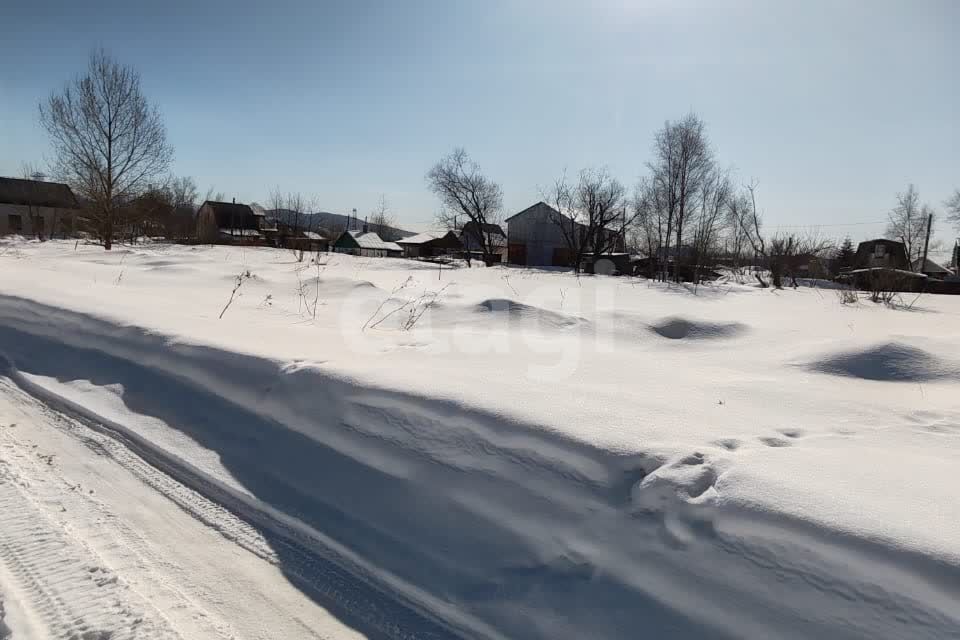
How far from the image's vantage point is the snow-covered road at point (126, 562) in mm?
1803

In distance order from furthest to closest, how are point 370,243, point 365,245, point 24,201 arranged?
point 370,243 < point 365,245 < point 24,201

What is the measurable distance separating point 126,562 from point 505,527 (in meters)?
1.56

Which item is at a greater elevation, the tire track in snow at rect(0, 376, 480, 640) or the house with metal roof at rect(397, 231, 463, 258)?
the house with metal roof at rect(397, 231, 463, 258)

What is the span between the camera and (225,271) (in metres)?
9.91

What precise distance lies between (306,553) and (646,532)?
1.45 meters

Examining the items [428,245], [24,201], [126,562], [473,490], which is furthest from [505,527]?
[24,201]

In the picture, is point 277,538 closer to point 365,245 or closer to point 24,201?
point 365,245

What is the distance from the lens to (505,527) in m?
2.18

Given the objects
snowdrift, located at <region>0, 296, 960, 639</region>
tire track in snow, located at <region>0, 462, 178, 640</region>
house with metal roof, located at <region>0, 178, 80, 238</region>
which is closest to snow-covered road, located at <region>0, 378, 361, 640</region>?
tire track in snow, located at <region>0, 462, 178, 640</region>

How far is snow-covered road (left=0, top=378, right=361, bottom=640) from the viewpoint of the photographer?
5.91 ft

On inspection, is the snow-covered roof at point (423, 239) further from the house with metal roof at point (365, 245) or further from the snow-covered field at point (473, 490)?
the snow-covered field at point (473, 490)

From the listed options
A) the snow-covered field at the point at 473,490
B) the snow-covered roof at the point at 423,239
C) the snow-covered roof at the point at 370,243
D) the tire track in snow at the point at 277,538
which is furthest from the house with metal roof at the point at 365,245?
the tire track in snow at the point at 277,538

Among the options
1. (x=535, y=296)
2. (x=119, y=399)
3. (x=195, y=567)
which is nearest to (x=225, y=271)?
(x=535, y=296)

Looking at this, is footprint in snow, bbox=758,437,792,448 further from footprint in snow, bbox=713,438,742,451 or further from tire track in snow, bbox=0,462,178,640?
tire track in snow, bbox=0,462,178,640
